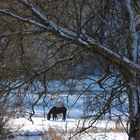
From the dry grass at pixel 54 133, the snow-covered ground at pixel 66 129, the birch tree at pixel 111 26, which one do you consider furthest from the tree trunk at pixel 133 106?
the dry grass at pixel 54 133

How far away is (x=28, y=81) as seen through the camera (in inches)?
255

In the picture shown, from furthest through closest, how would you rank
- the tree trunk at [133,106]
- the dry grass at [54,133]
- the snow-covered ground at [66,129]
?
the dry grass at [54,133], the snow-covered ground at [66,129], the tree trunk at [133,106]

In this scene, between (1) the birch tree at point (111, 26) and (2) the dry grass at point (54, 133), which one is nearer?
(1) the birch tree at point (111, 26)

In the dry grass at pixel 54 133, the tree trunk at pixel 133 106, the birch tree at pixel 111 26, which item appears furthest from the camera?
the dry grass at pixel 54 133

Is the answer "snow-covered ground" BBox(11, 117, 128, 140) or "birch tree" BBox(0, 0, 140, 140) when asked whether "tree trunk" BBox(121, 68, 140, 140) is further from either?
"snow-covered ground" BBox(11, 117, 128, 140)

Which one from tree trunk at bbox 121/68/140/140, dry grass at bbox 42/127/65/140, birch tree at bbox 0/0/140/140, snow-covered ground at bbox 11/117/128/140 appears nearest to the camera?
birch tree at bbox 0/0/140/140

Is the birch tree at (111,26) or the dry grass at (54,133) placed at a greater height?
the birch tree at (111,26)

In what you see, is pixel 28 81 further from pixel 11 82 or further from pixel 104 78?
pixel 104 78

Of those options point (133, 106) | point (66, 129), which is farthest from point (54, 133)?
point (133, 106)

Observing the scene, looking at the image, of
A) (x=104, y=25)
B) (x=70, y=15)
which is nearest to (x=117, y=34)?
(x=104, y=25)

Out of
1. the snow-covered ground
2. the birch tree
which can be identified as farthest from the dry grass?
the birch tree

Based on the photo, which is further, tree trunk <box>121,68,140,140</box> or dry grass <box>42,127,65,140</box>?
dry grass <box>42,127,65,140</box>

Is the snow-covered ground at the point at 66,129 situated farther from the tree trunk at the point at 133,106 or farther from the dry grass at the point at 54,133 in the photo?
the tree trunk at the point at 133,106

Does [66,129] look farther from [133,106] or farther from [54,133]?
[133,106]
